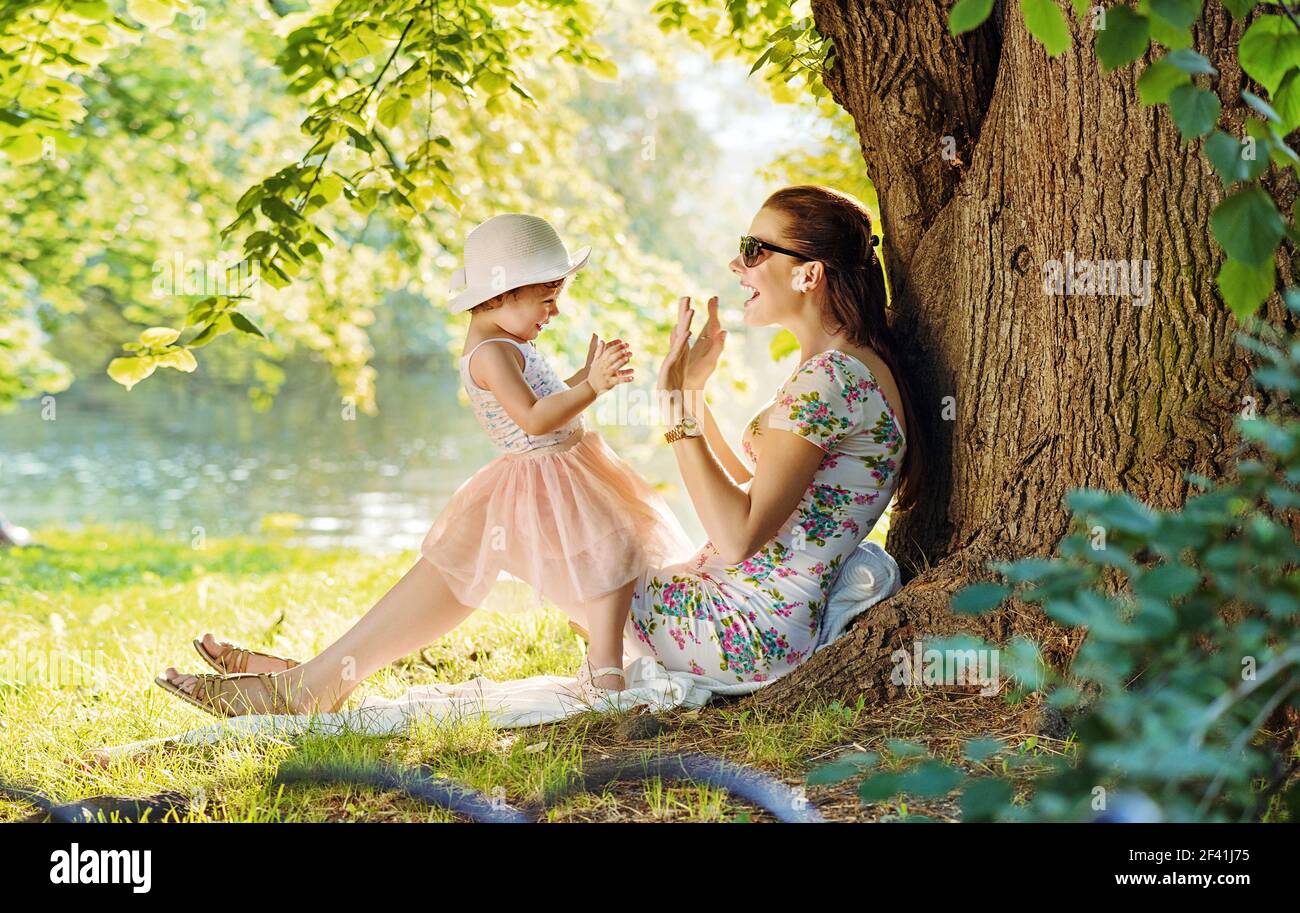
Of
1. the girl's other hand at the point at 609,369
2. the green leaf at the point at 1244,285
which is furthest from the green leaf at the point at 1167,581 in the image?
the girl's other hand at the point at 609,369

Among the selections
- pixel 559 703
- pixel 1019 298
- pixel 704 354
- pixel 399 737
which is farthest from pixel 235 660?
pixel 1019 298

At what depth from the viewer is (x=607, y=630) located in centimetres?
337

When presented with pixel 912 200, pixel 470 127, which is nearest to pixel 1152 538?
pixel 912 200

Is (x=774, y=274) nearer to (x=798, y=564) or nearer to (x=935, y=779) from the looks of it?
(x=798, y=564)

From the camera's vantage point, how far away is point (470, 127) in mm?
8422

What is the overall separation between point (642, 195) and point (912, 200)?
2383 centimetres

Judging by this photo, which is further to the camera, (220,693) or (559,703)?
(220,693)

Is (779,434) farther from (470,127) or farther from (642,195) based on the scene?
(642,195)

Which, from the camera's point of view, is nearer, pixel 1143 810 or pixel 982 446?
pixel 1143 810

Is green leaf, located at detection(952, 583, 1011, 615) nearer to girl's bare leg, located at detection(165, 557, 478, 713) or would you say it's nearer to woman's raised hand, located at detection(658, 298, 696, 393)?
woman's raised hand, located at detection(658, 298, 696, 393)

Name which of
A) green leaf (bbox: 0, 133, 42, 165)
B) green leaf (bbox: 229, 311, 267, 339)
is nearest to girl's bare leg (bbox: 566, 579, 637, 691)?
green leaf (bbox: 229, 311, 267, 339)

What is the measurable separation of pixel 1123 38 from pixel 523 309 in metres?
1.93

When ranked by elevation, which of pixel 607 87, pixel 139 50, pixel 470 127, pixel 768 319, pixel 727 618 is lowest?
pixel 727 618

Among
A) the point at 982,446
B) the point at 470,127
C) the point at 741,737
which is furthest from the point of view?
the point at 470,127
